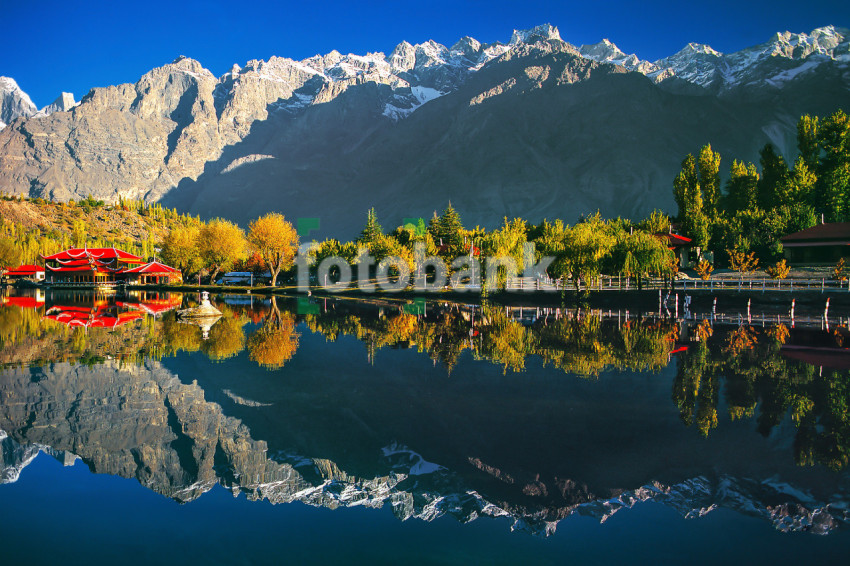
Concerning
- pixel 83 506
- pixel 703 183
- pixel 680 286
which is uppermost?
pixel 703 183

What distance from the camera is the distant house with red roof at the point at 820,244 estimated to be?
59.9 metres

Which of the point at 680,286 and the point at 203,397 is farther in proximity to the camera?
the point at 680,286

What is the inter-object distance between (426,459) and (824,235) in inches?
2657

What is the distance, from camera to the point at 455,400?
49.1ft

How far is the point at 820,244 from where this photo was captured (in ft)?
202

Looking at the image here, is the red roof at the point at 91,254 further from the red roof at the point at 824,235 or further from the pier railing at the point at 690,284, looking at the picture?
the red roof at the point at 824,235

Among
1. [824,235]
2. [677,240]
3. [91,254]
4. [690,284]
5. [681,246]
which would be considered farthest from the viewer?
[91,254]

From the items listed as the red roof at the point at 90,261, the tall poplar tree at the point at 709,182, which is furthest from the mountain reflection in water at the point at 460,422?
the red roof at the point at 90,261

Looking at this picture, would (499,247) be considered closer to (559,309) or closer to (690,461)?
(559,309)

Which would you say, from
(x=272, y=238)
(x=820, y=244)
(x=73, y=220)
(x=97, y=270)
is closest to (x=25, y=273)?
(x=97, y=270)

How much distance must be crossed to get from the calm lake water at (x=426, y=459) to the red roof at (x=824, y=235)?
4917cm

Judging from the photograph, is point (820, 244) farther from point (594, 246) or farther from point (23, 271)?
point (23, 271)

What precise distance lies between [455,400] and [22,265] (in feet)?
475

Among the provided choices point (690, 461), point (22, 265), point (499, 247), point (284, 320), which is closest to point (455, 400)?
point (690, 461)
